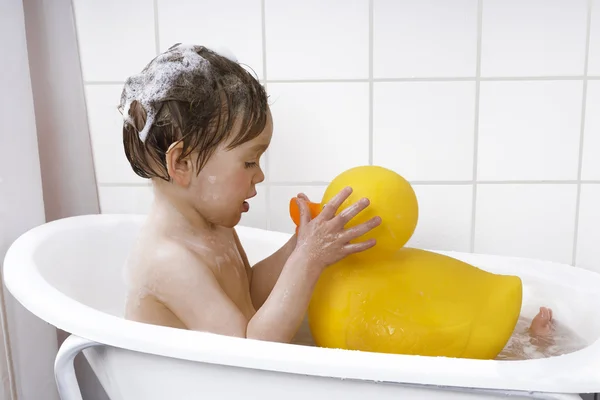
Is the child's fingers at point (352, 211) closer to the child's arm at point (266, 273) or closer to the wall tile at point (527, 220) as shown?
the child's arm at point (266, 273)

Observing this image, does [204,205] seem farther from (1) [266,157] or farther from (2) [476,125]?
(2) [476,125]

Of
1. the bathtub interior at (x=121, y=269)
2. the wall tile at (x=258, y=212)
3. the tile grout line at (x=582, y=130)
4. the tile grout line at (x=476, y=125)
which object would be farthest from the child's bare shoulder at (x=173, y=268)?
the tile grout line at (x=582, y=130)

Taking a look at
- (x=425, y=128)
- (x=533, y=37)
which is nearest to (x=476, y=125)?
(x=425, y=128)

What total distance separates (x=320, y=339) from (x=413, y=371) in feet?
0.93

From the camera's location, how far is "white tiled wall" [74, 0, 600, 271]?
132 cm

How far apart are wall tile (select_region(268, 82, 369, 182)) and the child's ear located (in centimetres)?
45

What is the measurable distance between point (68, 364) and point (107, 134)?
731 millimetres

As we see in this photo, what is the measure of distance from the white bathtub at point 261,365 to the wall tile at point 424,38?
0.56 metres

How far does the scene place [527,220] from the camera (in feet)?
4.60

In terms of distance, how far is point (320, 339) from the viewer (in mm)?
954

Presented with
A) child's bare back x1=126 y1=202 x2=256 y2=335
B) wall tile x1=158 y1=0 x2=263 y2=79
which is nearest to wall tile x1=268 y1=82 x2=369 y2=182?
wall tile x1=158 y1=0 x2=263 y2=79

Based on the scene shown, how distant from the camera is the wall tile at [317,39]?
1.34 m

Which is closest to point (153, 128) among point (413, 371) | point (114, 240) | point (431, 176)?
point (114, 240)

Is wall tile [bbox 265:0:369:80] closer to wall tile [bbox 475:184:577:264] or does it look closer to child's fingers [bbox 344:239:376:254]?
wall tile [bbox 475:184:577:264]
